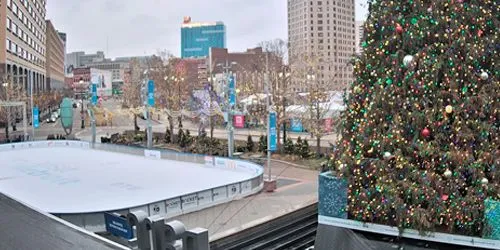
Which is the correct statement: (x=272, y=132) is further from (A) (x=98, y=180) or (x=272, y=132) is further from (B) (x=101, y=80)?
(B) (x=101, y=80)

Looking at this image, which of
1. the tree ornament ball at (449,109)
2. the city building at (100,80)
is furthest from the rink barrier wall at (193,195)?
the city building at (100,80)

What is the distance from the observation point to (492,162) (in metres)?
8.48

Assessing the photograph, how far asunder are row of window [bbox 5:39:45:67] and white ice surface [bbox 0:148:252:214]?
4177 centimetres

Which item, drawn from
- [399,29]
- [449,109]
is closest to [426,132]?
[449,109]

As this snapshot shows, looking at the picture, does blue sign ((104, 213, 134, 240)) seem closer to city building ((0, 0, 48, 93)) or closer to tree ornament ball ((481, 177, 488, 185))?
tree ornament ball ((481, 177, 488, 185))

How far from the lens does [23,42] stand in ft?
256

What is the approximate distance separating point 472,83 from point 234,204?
396 inches

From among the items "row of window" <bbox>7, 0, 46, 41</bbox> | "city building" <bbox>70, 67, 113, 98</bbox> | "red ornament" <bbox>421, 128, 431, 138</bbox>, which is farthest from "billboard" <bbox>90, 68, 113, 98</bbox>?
"red ornament" <bbox>421, 128, 431, 138</bbox>

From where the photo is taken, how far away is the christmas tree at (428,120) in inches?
337

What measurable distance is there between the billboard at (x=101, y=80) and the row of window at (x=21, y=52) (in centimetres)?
1355

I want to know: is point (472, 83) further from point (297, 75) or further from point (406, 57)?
point (297, 75)

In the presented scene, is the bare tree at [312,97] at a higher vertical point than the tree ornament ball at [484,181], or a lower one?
higher

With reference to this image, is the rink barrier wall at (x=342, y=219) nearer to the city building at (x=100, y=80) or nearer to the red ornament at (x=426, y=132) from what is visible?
the red ornament at (x=426, y=132)

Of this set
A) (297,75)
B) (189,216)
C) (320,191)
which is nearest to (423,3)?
(320,191)
